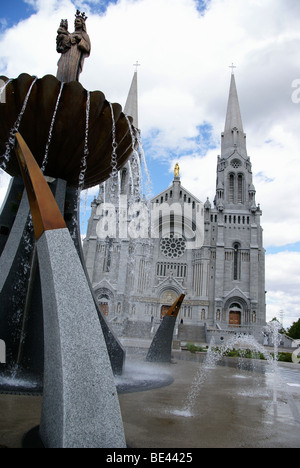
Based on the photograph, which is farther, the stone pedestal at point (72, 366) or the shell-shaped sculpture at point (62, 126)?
the shell-shaped sculpture at point (62, 126)

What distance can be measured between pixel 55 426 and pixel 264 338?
102ft

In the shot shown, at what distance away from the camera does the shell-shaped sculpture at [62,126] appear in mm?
5676

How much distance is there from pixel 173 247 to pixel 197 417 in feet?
110

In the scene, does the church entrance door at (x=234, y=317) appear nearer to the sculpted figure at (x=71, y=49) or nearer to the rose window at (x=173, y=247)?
the rose window at (x=173, y=247)

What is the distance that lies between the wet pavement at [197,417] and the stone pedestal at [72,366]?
20.7 inches

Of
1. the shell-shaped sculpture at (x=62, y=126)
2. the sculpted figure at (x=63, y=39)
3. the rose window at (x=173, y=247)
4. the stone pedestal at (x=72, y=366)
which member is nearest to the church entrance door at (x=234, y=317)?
the rose window at (x=173, y=247)

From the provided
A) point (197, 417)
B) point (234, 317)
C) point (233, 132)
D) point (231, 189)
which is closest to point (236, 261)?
point (234, 317)

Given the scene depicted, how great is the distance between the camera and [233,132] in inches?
1651

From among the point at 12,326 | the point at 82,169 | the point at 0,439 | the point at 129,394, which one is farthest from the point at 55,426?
the point at 82,169

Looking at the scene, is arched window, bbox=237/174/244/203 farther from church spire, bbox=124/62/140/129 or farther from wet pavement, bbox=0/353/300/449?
wet pavement, bbox=0/353/300/449

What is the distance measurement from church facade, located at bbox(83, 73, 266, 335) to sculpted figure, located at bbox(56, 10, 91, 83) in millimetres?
25662

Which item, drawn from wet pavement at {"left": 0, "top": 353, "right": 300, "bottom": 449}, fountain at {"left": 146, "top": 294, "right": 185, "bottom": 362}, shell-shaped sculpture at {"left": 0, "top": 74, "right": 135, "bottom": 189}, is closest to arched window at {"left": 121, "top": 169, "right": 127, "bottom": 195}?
fountain at {"left": 146, "top": 294, "right": 185, "bottom": 362}
